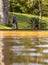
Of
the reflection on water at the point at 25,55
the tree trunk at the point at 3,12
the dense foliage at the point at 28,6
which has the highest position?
the reflection on water at the point at 25,55

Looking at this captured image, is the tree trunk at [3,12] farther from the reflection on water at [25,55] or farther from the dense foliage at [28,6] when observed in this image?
the dense foliage at [28,6]

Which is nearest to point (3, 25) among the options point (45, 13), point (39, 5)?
point (39, 5)

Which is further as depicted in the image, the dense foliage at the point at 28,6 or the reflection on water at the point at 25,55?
the dense foliage at the point at 28,6

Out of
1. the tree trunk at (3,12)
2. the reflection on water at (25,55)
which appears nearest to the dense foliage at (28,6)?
the tree trunk at (3,12)

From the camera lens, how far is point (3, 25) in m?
26.1

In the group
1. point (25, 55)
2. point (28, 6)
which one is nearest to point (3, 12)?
point (28, 6)

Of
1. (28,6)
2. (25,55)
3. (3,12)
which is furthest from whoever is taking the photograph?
(28,6)

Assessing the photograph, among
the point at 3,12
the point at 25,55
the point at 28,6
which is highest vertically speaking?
the point at 25,55

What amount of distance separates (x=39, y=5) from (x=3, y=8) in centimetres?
1508

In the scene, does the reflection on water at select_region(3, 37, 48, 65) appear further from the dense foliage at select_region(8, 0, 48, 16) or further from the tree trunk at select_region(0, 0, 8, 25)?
the dense foliage at select_region(8, 0, 48, 16)

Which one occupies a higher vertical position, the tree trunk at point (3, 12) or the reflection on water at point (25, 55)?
the reflection on water at point (25, 55)

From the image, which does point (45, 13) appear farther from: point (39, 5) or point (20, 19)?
point (20, 19)

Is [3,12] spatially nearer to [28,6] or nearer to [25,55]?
[28,6]

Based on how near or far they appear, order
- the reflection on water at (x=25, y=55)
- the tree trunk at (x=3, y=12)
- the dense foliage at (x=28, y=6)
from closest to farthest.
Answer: the reflection on water at (x=25, y=55) < the tree trunk at (x=3, y=12) < the dense foliage at (x=28, y=6)
